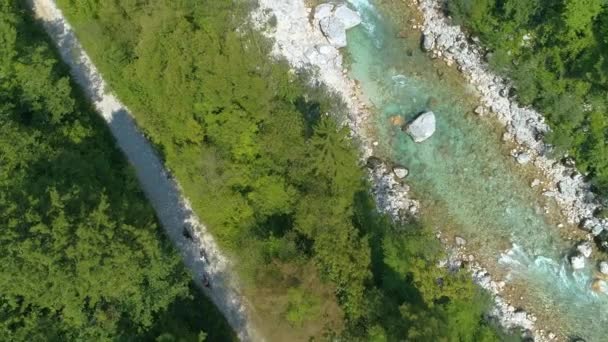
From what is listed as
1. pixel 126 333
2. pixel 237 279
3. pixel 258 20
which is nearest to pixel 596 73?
pixel 258 20

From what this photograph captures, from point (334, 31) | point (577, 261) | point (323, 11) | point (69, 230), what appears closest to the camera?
point (69, 230)

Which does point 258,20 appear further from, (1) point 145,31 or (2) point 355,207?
(2) point 355,207

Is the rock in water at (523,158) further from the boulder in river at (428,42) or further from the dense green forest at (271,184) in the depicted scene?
the boulder in river at (428,42)

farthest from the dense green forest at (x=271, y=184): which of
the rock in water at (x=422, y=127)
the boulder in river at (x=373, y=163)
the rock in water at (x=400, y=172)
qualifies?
the rock in water at (x=422, y=127)

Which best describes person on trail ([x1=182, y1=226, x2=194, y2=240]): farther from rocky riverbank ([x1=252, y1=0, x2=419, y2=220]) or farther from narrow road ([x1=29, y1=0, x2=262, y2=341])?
rocky riverbank ([x1=252, y1=0, x2=419, y2=220])

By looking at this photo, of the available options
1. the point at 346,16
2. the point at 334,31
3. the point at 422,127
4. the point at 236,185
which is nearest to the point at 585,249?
the point at 422,127

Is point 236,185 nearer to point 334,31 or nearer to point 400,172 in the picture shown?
point 400,172
